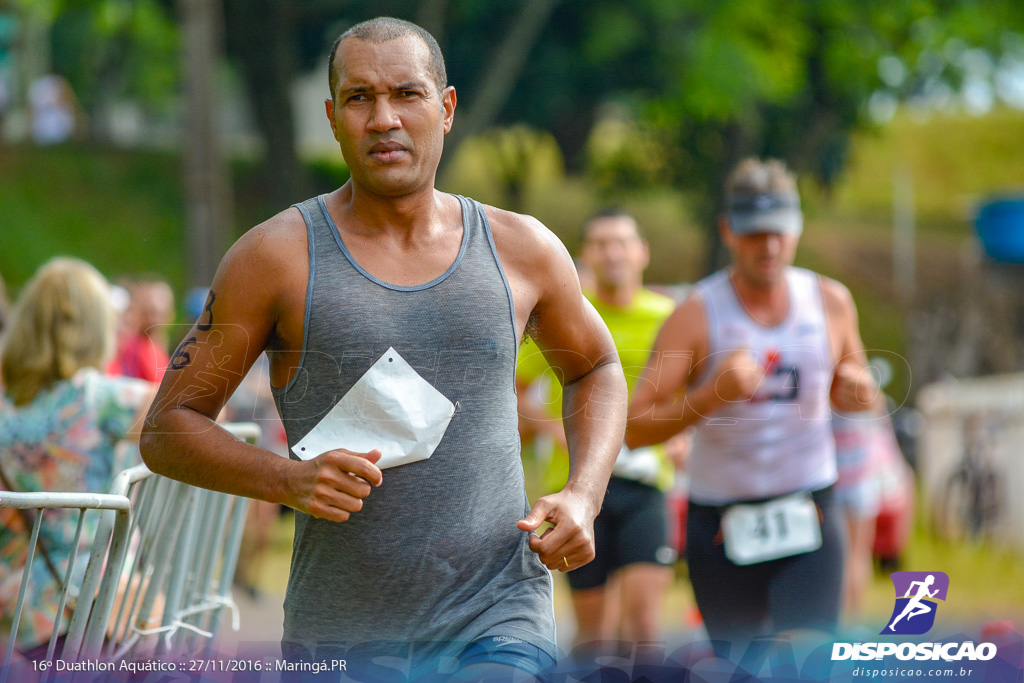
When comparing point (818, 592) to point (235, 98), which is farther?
point (235, 98)

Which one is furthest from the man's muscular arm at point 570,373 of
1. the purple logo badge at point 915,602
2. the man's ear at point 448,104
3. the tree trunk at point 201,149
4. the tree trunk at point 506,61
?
the tree trunk at point 506,61

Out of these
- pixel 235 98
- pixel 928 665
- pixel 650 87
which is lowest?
pixel 928 665

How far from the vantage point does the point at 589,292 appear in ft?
20.0

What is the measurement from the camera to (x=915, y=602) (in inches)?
123

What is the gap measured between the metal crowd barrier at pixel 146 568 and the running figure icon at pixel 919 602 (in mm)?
1932

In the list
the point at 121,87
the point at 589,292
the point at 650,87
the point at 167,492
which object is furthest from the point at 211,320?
the point at 121,87

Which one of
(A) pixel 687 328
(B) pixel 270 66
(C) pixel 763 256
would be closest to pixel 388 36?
(A) pixel 687 328

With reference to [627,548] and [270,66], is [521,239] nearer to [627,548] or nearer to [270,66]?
[627,548]

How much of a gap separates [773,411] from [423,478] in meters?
2.28

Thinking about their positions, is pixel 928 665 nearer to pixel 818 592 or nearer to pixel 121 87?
pixel 818 592

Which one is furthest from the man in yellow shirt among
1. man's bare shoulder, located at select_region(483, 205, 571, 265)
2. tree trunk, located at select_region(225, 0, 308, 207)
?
tree trunk, located at select_region(225, 0, 308, 207)

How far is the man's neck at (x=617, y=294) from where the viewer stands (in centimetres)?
583

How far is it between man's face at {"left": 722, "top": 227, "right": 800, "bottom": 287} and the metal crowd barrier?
1992 mm

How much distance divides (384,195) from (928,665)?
1658 mm
